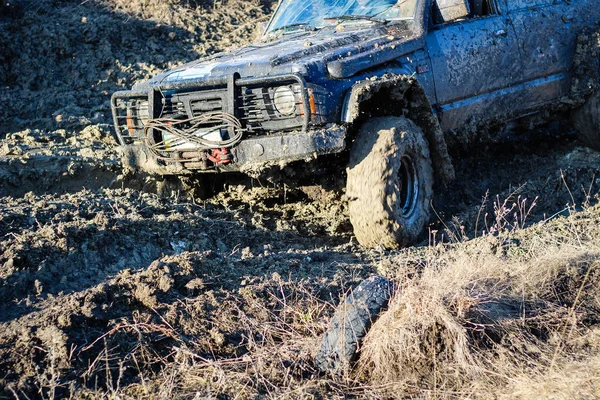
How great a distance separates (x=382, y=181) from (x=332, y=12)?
1993 millimetres

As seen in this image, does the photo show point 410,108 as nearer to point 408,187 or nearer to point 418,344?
point 408,187

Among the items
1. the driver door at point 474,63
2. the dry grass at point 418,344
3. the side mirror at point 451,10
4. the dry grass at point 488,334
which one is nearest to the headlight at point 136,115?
the dry grass at point 418,344

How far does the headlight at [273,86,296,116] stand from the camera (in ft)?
18.9

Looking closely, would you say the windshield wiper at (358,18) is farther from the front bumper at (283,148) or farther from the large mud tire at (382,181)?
the front bumper at (283,148)

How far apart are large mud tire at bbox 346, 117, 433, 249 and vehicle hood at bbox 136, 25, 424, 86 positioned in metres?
0.50

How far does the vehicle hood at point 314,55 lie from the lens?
19.2 ft

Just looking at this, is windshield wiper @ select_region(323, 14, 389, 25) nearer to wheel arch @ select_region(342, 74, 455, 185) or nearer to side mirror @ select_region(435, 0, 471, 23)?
side mirror @ select_region(435, 0, 471, 23)

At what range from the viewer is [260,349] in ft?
13.8

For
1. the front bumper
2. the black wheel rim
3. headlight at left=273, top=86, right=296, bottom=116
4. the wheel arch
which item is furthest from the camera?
the black wheel rim

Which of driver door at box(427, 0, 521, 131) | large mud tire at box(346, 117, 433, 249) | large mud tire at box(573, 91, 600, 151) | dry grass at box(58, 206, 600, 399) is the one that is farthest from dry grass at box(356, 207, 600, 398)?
large mud tire at box(573, 91, 600, 151)

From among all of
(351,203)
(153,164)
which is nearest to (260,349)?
(351,203)

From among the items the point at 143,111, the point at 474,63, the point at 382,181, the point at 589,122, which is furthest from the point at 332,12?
the point at 589,122

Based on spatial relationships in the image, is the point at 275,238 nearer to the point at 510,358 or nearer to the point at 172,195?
the point at 172,195

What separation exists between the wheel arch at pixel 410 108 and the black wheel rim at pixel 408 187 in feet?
1.01
